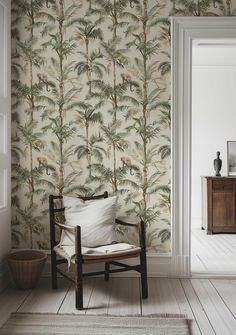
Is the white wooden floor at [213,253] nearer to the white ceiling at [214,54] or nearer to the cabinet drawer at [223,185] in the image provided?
the cabinet drawer at [223,185]

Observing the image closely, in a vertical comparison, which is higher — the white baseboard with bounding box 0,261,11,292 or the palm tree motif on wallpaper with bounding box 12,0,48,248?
the palm tree motif on wallpaper with bounding box 12,0,48,248

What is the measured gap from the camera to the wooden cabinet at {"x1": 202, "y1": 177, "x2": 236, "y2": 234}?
6.35 metres

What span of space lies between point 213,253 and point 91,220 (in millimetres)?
2108

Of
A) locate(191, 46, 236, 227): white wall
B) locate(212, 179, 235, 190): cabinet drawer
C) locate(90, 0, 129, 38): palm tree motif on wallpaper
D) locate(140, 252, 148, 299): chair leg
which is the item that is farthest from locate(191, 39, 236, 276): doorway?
locate(140, 252, 148, 299): chair leg

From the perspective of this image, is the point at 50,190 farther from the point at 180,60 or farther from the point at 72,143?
the point at 180,60

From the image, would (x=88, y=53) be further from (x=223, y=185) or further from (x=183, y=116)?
(x=223, y=185)

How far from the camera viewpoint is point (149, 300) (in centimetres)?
340

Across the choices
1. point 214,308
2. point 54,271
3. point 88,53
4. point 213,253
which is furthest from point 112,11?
point 213,253

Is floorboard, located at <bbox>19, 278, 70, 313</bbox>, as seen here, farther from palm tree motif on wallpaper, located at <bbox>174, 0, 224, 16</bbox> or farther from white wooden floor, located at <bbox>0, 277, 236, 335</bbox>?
palm tree motif on wallpaper, located at <bbox>174, 0, 224, 16</bbox>

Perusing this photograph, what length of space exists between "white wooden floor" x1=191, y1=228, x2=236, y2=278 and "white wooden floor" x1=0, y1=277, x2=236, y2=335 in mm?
359

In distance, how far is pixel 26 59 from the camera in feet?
13.3

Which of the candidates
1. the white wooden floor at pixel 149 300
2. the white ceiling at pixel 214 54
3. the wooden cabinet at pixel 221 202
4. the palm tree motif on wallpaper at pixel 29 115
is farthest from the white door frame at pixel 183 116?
the wooden cabinet at pixel 221 202

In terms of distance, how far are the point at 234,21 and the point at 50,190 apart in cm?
235

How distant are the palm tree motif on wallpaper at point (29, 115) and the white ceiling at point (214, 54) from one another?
248 centimetres
